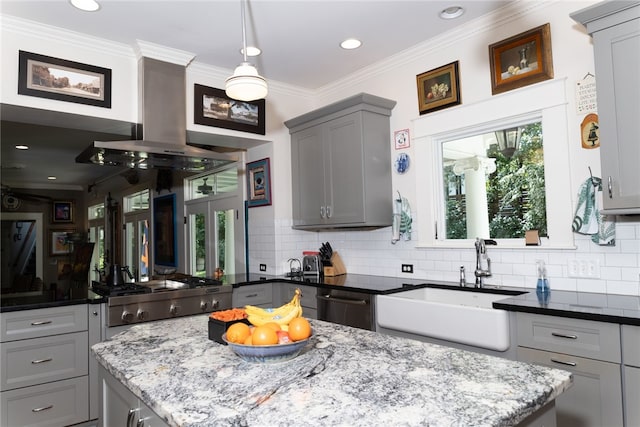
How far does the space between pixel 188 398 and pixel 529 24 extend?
2919 mm

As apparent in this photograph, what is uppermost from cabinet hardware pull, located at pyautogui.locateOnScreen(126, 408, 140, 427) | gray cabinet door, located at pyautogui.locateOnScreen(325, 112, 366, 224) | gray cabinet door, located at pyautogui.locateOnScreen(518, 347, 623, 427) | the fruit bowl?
gray cabinet door, located at pyautogui.locateOnScreen(325, 112, 366, 224)

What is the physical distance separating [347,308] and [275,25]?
207 cm

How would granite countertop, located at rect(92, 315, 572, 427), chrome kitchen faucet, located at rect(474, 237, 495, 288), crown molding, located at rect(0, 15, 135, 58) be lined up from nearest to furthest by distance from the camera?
granite countertop, located at rect(92, 315, 572, 427), crown molding, located at rect(0, 15, 135, 58), chrome kitchen faucet, located at rect(474, 237, 495, 288)

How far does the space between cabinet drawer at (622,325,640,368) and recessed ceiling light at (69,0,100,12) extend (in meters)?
3.31

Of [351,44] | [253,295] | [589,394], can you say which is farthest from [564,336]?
[351,44]

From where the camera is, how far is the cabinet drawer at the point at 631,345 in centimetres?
177

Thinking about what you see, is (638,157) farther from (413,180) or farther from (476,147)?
(413,180)

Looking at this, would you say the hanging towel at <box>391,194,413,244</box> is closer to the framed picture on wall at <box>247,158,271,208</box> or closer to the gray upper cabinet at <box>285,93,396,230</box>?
the gray upper cabinet at <box>285,93,396,230</box>

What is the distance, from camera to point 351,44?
3.29 metres

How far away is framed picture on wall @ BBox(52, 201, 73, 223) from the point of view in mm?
8760

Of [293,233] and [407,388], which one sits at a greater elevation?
[293,233]

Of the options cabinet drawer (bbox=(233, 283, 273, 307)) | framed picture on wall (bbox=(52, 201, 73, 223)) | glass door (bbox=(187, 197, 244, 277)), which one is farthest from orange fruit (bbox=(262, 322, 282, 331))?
framed picture on wall (bbox=(52, 201, 73, 223))

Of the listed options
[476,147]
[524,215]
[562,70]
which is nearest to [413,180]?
[476,147]

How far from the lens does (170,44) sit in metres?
3.22
